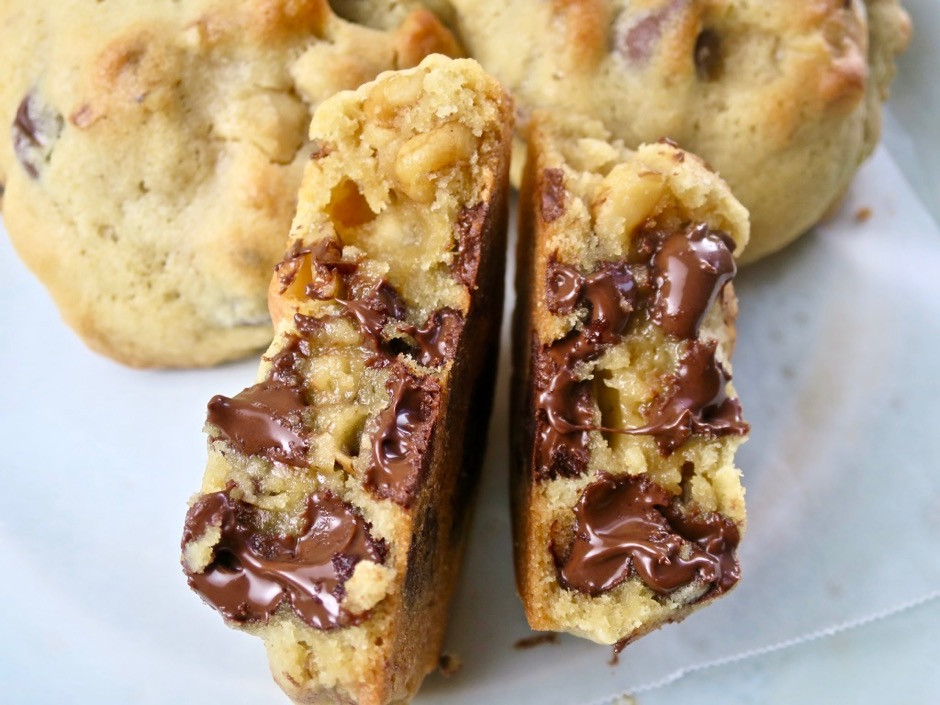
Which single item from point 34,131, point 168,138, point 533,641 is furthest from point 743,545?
point 34,131

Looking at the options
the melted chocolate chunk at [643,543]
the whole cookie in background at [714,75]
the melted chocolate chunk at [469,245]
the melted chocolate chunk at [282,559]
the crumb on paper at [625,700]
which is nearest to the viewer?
the melted chocolate chunk at [282,559]

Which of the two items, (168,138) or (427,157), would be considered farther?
(168,138)

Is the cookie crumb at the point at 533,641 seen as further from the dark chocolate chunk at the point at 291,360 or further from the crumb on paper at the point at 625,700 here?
the dark chocolate chunk at the point at 291,360

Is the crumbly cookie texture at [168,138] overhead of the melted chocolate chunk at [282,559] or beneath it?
overhead

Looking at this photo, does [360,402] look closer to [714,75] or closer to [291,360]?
[291,360]

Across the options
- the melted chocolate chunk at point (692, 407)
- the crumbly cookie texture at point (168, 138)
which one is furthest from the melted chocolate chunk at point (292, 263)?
the melted chocolate chunk at point (692, 407)

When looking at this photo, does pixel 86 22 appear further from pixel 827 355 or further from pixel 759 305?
pixel 827 355

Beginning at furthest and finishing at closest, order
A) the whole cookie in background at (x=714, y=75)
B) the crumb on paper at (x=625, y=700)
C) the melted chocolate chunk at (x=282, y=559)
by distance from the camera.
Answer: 1. the whole cookie in background at (x=714, y=75)
2. the crumb on paper at (x=625, y=700)
3. the melted chocolate chunk at (x=282, y=559)
